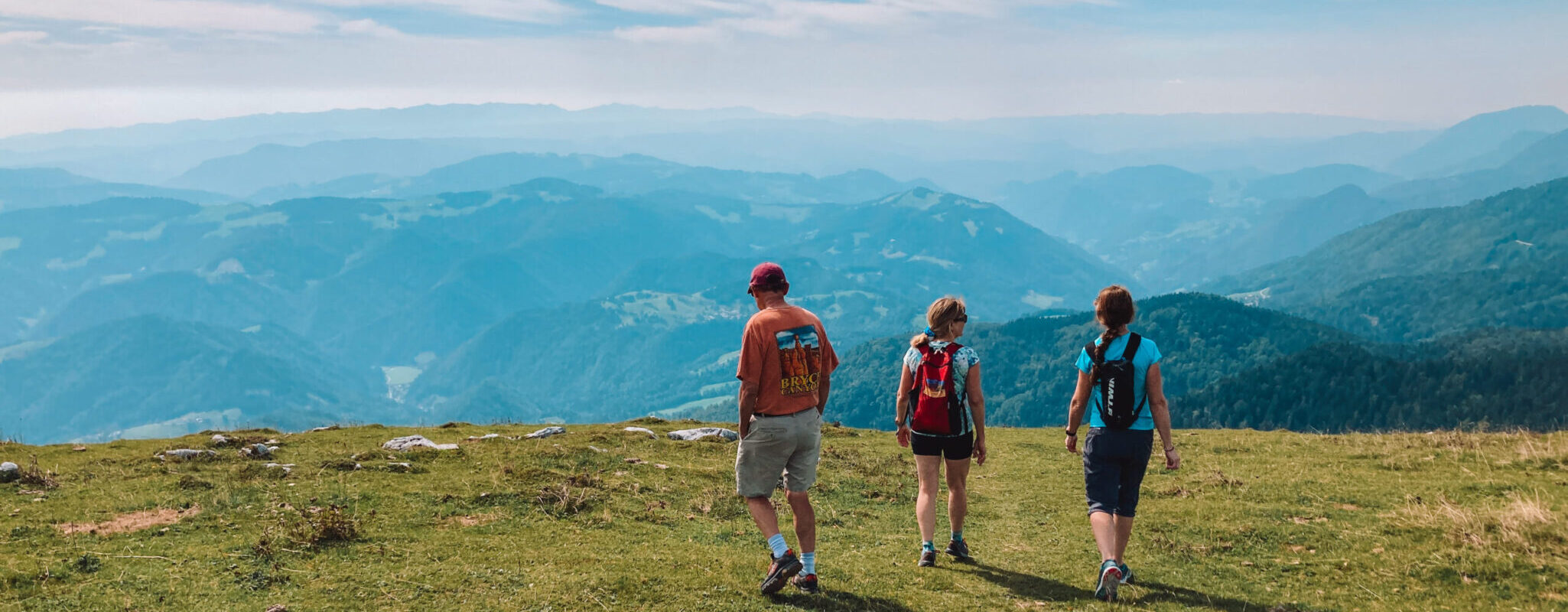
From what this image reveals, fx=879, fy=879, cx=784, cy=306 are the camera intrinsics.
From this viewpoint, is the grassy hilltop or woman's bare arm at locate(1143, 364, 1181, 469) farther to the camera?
the grassy hilltop

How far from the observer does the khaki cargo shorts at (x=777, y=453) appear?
8.91 metres

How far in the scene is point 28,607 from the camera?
26.9ft

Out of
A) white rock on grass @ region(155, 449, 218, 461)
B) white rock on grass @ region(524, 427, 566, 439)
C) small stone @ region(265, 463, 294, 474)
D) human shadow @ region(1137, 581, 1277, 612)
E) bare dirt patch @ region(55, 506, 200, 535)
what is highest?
human shadow @ region(1137, 581, 1277, 612)

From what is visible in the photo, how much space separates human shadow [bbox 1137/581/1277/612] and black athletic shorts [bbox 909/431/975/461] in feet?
7.69

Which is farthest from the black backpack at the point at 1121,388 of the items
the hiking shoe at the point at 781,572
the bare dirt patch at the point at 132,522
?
the bare dirt patch at the point at 132,522

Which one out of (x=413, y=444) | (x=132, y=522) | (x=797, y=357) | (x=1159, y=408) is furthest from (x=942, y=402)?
(x=413, y=444)

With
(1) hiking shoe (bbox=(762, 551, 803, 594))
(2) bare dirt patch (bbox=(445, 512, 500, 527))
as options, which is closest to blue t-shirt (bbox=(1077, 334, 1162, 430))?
(1) hiking shoe (bbox=(762, 551, 803, 594))

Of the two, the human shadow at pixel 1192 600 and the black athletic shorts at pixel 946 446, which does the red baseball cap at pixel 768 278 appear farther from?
the human shadow at pixel 1192 600

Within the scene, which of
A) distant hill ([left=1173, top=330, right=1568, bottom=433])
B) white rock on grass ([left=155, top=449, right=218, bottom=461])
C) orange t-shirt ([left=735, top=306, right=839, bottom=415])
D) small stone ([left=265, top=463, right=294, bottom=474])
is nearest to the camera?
orange t-shirt ([left=735, top=306, right=839, bottom=415])

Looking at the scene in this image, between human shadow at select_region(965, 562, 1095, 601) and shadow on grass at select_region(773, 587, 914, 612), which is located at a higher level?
shadow on grass at select_region(773, 587, 914, 612)

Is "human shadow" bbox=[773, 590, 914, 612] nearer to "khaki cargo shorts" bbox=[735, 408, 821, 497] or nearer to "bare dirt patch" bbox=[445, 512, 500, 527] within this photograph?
"khaki cargo shorts" bbox=[735, 408, 821, 497]

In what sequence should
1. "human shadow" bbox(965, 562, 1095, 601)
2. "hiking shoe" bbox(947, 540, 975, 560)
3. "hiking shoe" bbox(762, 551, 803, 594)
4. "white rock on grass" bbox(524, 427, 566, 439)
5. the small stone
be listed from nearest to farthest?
"hiking shoe" bbox(762, 551, 803, 594)
"human shadow" bbox(965, 562, 1095, 601)
"hiking shoe" bbox(947, 540, 975, 560)
the small stone
"white rock on grass" bbox(524, 427, 566, 439)

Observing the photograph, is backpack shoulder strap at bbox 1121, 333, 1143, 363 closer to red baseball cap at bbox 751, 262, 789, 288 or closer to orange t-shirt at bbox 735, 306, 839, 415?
orange t-shirt at bbox 735, 306, 839, 415

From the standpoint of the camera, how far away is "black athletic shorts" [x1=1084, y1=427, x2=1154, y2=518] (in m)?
9.07
